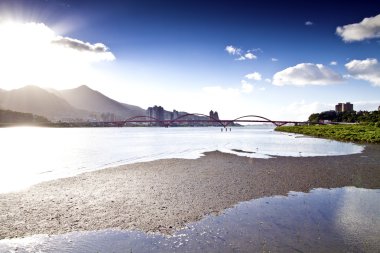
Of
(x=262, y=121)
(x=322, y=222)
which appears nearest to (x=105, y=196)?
(x=322, y=222)

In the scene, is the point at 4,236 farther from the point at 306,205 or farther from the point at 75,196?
the point at 306,205

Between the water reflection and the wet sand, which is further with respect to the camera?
the wet sand

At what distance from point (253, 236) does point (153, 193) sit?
19.7 feet

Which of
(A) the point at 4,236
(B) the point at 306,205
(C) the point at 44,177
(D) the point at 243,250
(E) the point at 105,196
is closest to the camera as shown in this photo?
(D) the point at 243,250

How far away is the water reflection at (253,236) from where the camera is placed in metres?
7.23

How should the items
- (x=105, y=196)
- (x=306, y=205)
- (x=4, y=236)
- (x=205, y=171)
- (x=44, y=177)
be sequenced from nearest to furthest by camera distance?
1. (x=4, y=236)
2. (x=306, y=205)
3. (x=105, y=196)
4. (x=44, y=177)
5. (x=205, y=171)

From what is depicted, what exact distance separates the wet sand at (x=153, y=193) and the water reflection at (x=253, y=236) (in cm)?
65

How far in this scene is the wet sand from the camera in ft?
29.9

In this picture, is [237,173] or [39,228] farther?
[237,173]

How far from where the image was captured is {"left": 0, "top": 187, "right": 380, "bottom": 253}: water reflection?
723cm

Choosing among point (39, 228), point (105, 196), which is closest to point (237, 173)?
point (105, 196)

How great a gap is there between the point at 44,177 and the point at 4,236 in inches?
397

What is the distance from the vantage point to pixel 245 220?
9359 millimetres

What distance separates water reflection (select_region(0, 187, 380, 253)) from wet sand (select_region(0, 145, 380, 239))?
0.65 meters
